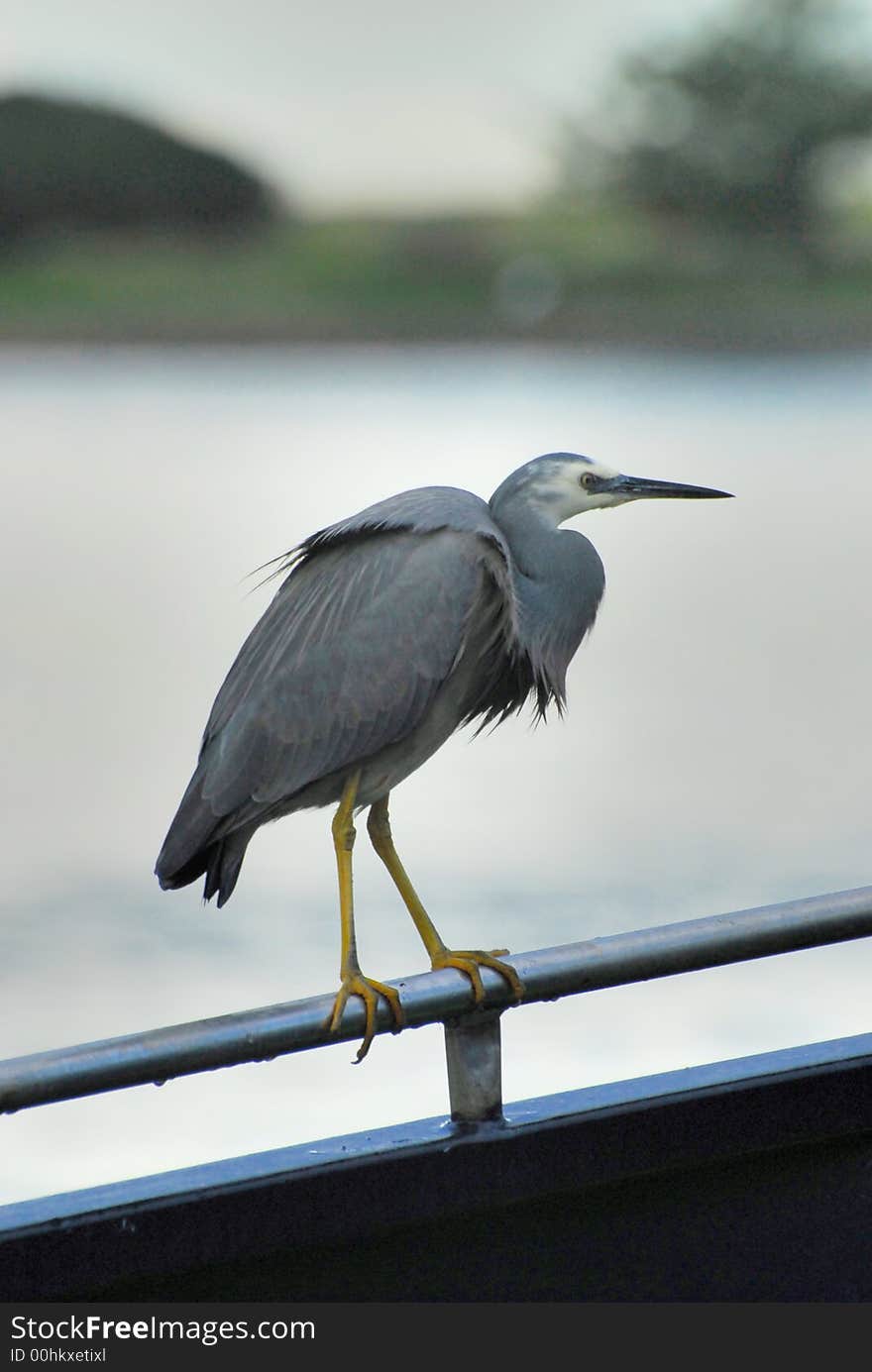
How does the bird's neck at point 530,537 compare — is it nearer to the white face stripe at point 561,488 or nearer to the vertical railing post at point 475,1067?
the white face stripe at point 561,488

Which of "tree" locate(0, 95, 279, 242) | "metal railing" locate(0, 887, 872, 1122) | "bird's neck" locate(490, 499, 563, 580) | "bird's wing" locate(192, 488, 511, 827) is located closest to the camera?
"metal railing" locate(0, 887, 872, 1122)

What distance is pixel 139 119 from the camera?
521 inches

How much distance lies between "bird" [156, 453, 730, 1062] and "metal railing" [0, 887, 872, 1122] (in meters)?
0.58

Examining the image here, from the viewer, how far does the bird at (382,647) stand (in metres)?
1.80

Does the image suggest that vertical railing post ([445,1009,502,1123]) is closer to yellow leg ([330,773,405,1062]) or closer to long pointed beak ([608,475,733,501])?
yellow leg ([330,773,405,1062])

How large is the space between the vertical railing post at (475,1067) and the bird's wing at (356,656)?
66cm

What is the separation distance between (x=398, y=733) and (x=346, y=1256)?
783 millimetres

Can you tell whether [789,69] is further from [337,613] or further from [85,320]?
[337,613]

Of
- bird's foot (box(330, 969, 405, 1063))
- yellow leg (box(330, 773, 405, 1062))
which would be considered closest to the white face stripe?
yellow leg (box(330, 773, 405, 1062))

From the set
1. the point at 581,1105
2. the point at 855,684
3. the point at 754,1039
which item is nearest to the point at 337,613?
the point at 581,1105

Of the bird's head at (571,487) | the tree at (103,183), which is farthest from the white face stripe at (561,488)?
the tree at (103,183)

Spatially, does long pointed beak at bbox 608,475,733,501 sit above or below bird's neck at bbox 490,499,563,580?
above

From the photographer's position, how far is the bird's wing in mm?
1792

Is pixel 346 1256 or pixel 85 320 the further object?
pixel 85 320
